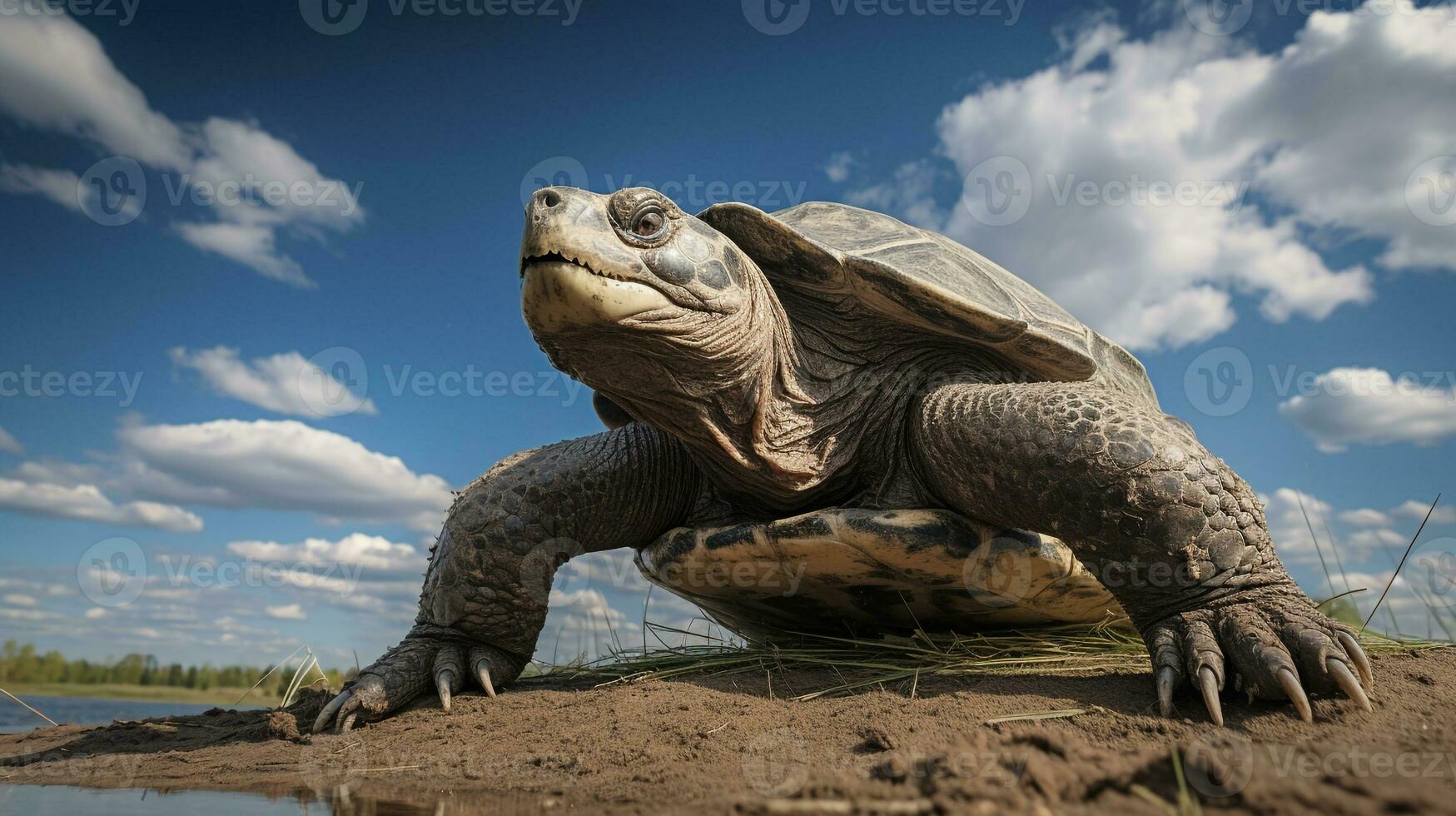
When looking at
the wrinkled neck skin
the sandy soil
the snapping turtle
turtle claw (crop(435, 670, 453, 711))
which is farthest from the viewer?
turtle claw (crop(435, 670, 453, 711))

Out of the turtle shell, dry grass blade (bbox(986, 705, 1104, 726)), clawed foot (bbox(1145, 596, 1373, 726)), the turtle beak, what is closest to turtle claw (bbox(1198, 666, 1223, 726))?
clawed foot (bbox(1145, 596, 1373, 726))

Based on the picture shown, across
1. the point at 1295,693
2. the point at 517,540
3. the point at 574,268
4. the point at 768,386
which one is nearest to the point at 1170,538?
the point at 1295,693

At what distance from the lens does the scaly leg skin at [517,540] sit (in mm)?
4812

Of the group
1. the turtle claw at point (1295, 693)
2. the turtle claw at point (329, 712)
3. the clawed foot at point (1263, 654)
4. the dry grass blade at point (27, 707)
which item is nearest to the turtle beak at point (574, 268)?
the turtle claw at point (329, 712)

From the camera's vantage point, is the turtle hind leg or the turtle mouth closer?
the turtle mouth

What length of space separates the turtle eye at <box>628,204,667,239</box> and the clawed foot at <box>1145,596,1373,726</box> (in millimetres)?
2760

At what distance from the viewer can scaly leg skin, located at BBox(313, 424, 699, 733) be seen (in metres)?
4.81

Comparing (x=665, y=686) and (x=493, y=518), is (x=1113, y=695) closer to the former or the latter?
(x=665, y=686)

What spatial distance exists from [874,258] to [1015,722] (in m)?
2.47

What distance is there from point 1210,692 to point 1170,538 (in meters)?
0.60

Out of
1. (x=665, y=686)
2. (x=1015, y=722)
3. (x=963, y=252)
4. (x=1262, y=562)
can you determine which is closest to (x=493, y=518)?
(x=665, y=686)

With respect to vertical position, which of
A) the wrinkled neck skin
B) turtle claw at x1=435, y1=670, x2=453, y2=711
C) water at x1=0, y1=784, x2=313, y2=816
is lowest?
water at x1=0, y1=784, x2=313, y2=816

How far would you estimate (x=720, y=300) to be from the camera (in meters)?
3.88

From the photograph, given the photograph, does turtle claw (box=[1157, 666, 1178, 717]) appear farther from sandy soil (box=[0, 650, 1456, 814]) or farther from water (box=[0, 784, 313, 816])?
water (box=[0, 784, 313, 816])
